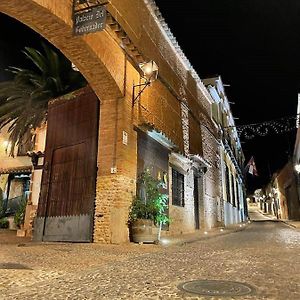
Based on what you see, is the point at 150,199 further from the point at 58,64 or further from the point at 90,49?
the point at 58,64

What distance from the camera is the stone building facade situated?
299 inches

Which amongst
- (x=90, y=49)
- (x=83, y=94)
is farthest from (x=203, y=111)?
(x=90, y=49)

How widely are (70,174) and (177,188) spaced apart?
539cm

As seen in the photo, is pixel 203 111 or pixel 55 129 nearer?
pixel 55 129

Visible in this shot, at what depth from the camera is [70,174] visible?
9.70 meters

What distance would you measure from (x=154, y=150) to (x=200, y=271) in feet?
23.5

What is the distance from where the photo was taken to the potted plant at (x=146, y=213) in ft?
27.7

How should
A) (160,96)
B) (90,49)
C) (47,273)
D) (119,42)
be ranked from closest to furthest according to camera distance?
1. (47,273)
2. (90,49)
3. (119,42)
4. (160,96)

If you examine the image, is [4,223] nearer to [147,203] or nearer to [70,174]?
[70,174]

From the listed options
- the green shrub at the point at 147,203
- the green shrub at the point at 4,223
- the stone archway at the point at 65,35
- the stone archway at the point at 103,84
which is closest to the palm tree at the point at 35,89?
the green shrub at the point at 4,223

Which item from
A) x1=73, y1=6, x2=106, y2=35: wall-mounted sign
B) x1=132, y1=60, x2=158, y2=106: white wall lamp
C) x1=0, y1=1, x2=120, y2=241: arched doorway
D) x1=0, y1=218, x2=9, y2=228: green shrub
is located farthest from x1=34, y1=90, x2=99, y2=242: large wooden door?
Answer: x1=0, y1=218, x2=9, y2=228: green shrub

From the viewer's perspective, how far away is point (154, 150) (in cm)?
1132

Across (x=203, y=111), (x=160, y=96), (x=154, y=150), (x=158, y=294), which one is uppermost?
(x=203, y=111)

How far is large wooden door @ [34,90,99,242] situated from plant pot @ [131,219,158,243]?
4.05ft
